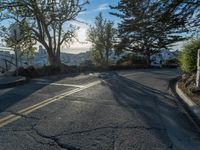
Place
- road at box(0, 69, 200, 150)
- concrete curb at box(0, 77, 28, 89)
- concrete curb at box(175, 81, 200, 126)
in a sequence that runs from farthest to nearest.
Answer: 1. concrete curb at box(0, 77, 28, 89)
2. concrete curb at box(175, 81, 200, 126)
3. road at box(0, 69, 200, 150)

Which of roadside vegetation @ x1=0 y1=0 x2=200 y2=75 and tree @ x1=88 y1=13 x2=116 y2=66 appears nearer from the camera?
roadside vegetation @ x1=0 y1=0 x2=200 y2=75

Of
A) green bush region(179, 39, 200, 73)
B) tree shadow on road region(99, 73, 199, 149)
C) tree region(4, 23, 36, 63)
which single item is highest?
tree region(4, 23, 36, 63)

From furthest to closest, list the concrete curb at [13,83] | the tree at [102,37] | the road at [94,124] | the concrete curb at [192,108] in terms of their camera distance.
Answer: the tree at [102,37], the concrete curb at [13,83], the concrete curb at [192,108], the road at [94,124]

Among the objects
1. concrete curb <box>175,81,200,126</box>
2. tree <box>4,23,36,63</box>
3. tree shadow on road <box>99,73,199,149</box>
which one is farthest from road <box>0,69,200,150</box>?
tree <box>4,23,36,63</box>

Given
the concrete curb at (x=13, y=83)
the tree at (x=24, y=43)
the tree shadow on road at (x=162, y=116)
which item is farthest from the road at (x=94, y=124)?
the tree at (x=24, y=43)

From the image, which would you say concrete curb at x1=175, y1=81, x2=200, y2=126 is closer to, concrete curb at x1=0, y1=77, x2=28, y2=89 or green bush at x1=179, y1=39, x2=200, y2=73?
green bush at x1=179, y1=39, x2=200, y2=73

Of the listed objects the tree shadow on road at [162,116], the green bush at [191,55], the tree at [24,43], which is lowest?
the tree shadow on road at [162,116]

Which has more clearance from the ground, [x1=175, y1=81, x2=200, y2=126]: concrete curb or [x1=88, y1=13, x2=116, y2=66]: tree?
[x1=88, y1=13, x2=116, y2=66]: tree

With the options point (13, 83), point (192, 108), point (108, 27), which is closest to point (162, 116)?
point (192, 108)

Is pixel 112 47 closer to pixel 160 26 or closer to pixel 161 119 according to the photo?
pixel 160 26

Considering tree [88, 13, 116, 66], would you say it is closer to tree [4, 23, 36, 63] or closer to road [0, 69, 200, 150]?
tree [4, 23, 36, 63]

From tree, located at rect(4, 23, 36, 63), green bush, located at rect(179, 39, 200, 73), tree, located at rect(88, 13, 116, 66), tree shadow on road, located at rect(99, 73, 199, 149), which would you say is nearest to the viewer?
tree shadow on road, located at rect(99, 73, 199, 149)

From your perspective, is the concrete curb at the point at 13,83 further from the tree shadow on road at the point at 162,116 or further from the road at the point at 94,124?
the tree shadow on road at the point at 162,116

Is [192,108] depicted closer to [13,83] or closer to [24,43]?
[13,83]
